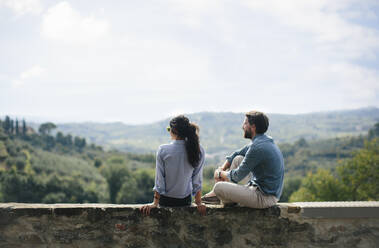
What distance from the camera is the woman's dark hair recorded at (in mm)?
3119

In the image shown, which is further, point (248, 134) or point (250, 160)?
point (248, 134)

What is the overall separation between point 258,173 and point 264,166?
0.11 meters

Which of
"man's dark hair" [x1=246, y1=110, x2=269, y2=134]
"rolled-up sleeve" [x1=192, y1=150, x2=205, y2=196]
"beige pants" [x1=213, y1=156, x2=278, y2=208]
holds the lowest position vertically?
"beige pants" [x1=213, y1=156, x2=278, y2=208]

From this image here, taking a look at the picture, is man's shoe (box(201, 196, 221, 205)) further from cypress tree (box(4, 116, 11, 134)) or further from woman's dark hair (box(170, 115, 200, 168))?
cypress tree (box(4, 116, 11, 134))

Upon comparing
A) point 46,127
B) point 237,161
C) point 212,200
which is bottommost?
point 46,127

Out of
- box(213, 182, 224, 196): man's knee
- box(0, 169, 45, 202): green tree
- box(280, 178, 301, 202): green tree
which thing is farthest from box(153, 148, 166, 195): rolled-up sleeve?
box(0, 169, 45, 202): green tree

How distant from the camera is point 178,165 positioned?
313 centimetres

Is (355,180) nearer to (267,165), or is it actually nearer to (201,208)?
(267,165)

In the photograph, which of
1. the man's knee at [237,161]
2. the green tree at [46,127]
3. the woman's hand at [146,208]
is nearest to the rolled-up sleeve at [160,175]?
the woman's hand at [146,208]

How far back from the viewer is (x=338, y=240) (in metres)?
3.26

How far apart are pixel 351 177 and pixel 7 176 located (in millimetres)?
49524

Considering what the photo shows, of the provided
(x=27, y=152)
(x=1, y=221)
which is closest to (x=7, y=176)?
(x=27, y=152)

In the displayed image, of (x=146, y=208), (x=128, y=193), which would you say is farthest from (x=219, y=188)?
(x=128, y=193)

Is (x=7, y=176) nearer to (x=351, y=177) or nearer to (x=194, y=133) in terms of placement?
(x=351, y=177)
